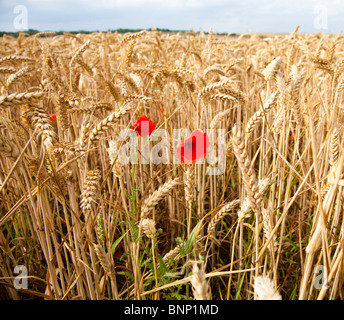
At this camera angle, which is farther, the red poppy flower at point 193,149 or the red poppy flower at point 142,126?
the red poppy flower at point 142,126

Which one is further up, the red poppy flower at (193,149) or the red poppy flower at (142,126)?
the red poppy flower at (142,126)

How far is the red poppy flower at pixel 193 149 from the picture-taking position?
0.92 meters

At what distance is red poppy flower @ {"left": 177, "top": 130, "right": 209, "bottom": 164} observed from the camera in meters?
0.92

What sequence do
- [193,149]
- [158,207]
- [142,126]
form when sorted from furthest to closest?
1. [158,207]
2. [142,126]
3. [193,149]

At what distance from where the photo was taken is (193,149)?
3.11ft

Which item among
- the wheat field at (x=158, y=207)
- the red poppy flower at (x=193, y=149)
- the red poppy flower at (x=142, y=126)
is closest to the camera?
the wheat field at (x=158, y=207)

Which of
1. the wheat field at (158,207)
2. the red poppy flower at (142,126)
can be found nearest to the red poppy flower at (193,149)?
the wheat field at (158,207)

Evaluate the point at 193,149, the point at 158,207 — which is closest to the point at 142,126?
the point at 193,149

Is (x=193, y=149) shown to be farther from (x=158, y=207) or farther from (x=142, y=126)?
(x=158, y=207)

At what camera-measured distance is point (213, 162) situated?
1281 mm

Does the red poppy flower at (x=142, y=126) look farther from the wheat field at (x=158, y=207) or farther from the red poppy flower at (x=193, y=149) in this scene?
the red poppy flower at (x=193, y=149)

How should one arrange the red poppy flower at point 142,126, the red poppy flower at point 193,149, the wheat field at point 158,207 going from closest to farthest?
the wheat field at point 158,207 → the red poppy flower at point 193,149 → the red poppy flower at point 142,126
